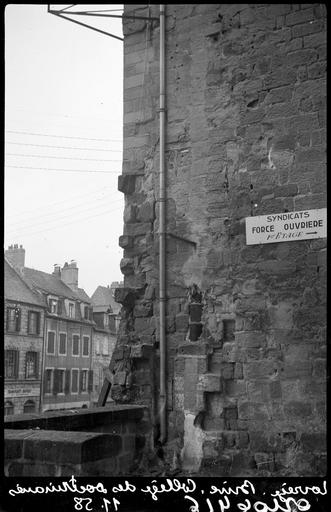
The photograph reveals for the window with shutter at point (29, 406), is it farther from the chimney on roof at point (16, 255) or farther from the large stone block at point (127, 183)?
the large stone block at point (127, 183)

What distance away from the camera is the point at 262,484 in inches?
217

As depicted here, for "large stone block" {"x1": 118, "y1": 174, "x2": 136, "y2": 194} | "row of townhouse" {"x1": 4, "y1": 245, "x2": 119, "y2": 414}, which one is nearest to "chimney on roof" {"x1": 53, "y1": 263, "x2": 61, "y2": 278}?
"row of townhouse" {"x1": 4, "y1": 245, "x2": 119, "y2": 414}

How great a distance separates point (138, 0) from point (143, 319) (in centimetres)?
350

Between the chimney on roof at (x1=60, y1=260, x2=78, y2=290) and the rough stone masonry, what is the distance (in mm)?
36002

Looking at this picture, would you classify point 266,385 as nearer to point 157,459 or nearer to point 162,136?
point 157,459

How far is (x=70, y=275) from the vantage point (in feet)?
141

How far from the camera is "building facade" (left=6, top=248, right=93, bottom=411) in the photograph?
124ft

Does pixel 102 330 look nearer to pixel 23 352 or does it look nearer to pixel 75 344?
pixel 75 344

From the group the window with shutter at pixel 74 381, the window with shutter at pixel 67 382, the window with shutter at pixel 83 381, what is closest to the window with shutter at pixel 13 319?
the window with shutter at pixel 67 382

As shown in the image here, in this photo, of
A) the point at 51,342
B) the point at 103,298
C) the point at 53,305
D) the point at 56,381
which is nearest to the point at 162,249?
the point at 51,342

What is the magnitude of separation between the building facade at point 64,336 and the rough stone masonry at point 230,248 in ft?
101

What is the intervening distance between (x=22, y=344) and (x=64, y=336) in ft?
15.4

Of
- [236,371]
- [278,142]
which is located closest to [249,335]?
[236,371]

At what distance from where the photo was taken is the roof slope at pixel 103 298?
155ft
